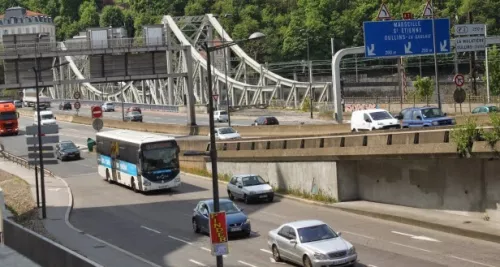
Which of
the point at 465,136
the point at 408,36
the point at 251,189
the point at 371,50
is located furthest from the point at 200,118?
the point at 465,136

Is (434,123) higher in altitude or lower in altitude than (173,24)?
lower

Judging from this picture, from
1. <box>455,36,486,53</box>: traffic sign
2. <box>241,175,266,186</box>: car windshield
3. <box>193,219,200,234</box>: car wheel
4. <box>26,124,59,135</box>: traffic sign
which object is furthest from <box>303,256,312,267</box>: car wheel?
<box>455,36,486,53</box>: traffic sign

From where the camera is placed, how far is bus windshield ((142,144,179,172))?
44.7 metres

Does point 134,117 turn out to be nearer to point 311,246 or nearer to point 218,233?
point 311,246

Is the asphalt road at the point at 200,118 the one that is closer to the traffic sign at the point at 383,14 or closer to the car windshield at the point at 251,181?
the traffic sign at the point at 383,14

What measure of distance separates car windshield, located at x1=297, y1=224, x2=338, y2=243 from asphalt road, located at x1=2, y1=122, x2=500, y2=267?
49.7 inches

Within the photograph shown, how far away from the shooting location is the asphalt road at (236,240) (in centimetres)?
2519

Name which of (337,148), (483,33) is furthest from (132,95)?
(337,148)

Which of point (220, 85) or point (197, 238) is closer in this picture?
point (197, 238)

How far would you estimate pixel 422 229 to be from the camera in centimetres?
2964

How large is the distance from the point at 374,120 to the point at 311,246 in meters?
21.6

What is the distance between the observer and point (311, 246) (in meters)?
23.7

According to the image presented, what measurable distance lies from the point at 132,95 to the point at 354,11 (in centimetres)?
4375

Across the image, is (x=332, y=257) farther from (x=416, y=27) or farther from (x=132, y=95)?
(x=132, y=95)
